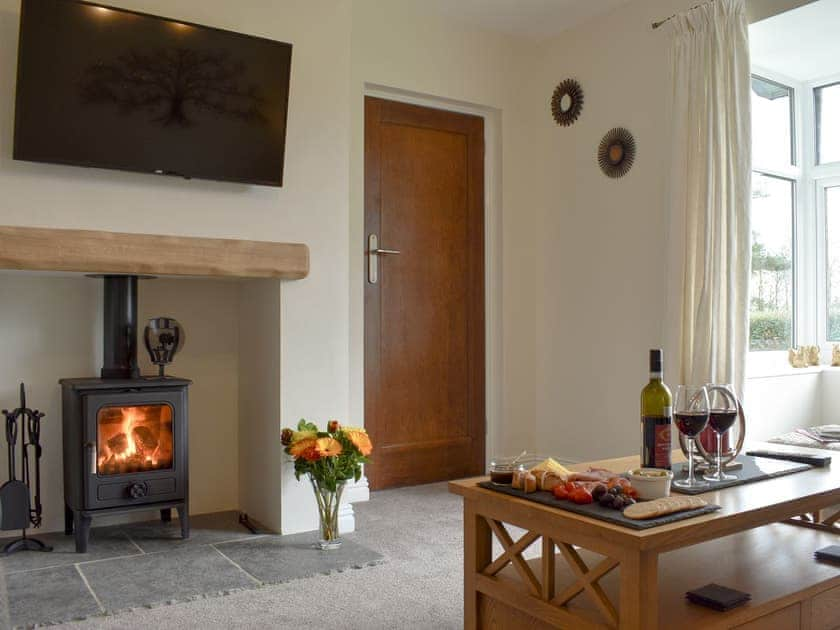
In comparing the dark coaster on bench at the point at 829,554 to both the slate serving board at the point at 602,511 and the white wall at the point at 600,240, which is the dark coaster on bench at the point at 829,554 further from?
the white wall at the point at 600,240

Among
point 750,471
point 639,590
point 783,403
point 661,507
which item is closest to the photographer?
point 639,590

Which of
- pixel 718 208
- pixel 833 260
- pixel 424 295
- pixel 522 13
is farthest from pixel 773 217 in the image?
pixel 424 295

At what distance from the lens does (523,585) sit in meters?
1.84

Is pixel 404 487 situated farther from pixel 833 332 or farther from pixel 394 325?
pixel 833 332

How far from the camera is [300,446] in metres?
3.08

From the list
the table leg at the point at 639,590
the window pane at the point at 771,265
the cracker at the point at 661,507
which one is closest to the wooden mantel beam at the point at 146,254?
the cracker at the point at 661,507

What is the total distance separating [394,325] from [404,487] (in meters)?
0.89

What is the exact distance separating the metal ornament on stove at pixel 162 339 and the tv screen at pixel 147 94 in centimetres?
62

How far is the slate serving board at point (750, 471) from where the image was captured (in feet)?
6.17

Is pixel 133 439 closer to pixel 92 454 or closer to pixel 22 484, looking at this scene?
pixel 92 454

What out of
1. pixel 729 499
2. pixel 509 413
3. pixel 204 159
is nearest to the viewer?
pixel 729 499

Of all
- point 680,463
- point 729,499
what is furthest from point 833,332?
point 729,499

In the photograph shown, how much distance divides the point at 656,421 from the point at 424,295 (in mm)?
2566

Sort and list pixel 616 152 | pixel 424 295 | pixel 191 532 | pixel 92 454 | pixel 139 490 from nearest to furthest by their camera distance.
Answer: pixel 92 454 < pixel 139 490 < pixel 191 532 < pixel 616 152 < pixel 424 295
